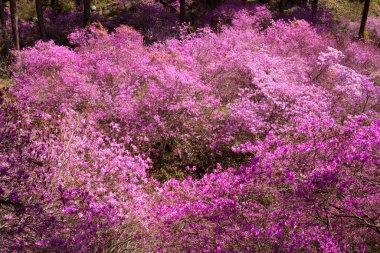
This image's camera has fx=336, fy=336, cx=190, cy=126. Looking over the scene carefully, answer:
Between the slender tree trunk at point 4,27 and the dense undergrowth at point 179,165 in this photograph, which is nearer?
the dense undergrowth at point 179,165

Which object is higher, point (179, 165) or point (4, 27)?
point (4, 27)

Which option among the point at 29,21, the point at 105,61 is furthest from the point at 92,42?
the point at 29,21

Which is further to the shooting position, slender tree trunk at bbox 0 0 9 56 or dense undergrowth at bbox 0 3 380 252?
slender tree trunk at bbox 0 0 9 56

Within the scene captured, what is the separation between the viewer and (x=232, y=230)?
540 centimetres

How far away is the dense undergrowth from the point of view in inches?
187

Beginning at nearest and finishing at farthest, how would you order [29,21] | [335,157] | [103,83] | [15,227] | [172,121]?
1. [15,227]
2. [335,157]
3. [172,121]
4. [103,83]
5. [29,21]

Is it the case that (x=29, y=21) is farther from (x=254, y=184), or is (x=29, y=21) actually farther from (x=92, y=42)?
(x=254, y=184)

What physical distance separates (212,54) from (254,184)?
8422 mm

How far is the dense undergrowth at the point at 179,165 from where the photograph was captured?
15.6 feet

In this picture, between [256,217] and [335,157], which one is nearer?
[335,157]

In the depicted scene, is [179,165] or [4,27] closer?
[179,165]

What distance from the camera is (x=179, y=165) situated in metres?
9.23

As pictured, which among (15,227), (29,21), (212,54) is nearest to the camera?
(15,227)

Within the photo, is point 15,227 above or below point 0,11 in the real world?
below
